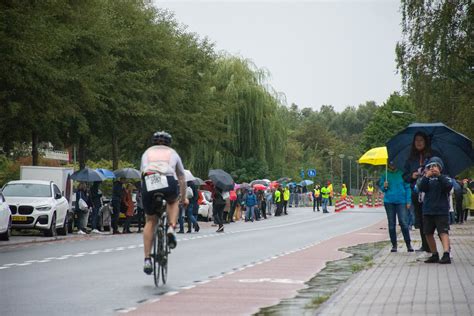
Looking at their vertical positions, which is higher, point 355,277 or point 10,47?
point 10,47

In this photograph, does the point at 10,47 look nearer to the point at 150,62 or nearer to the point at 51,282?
the point at 51,282

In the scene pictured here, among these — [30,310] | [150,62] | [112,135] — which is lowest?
[30,310]

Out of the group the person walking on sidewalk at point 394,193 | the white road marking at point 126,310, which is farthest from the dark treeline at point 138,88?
the white road marking at point 126,310

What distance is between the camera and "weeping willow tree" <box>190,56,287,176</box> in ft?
224

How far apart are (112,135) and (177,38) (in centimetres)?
952

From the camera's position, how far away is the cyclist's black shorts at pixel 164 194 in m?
13.4

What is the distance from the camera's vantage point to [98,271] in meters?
16.6

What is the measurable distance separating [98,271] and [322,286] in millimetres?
3996

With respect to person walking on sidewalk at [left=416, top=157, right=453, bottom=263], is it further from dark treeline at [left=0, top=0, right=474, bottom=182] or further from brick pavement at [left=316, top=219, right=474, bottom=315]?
dark treeline at [left=0, top=0, right=474, bottom=182]

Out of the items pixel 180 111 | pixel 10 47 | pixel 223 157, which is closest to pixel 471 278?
pixel 10 47

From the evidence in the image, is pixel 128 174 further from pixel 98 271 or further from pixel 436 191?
pixel 436 191

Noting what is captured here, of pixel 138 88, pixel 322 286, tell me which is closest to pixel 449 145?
pixel 322 286

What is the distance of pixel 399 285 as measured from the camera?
13.4 metres

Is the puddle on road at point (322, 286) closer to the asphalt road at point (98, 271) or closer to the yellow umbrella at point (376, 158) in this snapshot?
the asphalt road at point (98, 271)
